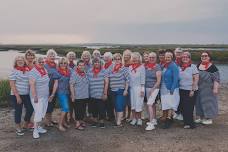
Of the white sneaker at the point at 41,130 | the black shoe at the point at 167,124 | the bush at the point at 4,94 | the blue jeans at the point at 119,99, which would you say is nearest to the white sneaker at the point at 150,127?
the black shoe at the point at 167,124

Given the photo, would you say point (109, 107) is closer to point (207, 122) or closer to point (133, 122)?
point (133, 122)

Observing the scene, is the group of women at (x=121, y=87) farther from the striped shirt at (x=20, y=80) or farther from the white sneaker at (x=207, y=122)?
the striped shirt at (x=20, y=80)

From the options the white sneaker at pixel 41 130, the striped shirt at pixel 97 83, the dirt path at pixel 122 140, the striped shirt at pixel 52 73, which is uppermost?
the striped shirt at pixel 52 73

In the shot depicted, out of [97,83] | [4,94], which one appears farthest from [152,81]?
[4,94]

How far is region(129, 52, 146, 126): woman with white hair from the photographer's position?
30.9 ft

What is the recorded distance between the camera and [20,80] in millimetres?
8672

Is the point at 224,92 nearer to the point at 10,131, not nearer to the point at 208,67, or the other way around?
the point at 208,67

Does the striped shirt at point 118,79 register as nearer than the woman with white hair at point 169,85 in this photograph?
No

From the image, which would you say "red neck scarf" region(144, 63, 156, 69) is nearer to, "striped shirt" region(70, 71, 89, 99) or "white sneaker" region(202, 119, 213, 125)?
"striped shirt" region(70, 71, 89, 99)

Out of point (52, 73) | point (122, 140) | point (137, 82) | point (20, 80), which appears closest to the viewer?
point (122, 140)

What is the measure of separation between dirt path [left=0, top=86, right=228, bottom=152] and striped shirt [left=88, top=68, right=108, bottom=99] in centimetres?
88

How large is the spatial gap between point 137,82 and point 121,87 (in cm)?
41

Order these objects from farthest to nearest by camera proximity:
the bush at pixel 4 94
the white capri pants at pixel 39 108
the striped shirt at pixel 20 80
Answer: the bush at pixel 4 94 → the white capri pants at pixel 39 108 → the striped shirt at pixel 20 80

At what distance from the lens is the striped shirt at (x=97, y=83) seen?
9.45m
